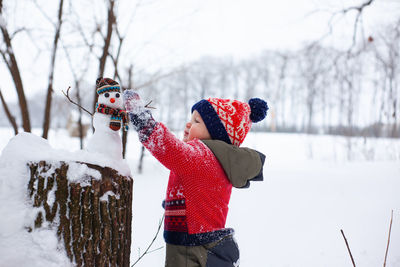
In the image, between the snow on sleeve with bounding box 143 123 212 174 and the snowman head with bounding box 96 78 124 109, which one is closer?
the snow on sleeve with bounding box 143 123 212 174

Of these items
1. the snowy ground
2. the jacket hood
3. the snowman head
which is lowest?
the snowy ground

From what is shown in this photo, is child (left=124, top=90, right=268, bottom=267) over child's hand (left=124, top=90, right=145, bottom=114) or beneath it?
beneath

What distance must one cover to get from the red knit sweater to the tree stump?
0.20 m

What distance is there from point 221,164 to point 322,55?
16.8 ft

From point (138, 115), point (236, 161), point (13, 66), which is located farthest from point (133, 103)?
point (13, 66)

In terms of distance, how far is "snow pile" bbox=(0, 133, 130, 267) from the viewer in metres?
0.83

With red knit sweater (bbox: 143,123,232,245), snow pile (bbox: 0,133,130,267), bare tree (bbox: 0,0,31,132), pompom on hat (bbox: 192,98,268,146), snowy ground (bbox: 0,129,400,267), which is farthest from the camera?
snowy ground (bbox: 0,129,400,267)

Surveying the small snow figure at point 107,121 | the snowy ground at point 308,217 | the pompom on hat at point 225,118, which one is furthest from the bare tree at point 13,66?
the pompom on hat at point 225,118

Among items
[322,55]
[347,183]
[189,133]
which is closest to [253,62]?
[322,55]

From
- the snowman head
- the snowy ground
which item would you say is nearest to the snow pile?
the snowman head

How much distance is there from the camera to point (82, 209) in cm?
94

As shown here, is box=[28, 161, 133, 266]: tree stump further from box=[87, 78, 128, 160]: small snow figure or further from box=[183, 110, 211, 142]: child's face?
box=[183, 110, 211, 142]: child's face

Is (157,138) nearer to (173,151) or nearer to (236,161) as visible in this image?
(173,151)

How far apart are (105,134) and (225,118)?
488 mm
